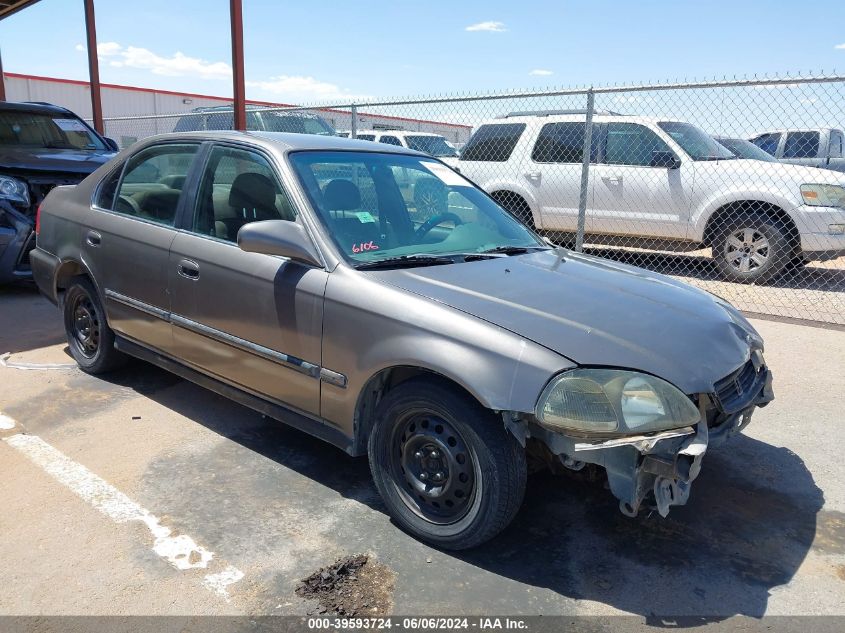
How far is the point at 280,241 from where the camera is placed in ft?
9.92

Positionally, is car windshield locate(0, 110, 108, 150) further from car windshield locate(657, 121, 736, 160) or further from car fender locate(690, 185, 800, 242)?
car fender locate(690, 185, 800, 242)

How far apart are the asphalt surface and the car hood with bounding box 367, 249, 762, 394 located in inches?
30.7

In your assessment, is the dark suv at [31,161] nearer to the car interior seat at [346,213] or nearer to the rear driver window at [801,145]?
the car interior seat at [346,213]

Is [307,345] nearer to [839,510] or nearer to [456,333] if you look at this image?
[456,333]

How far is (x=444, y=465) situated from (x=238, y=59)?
26.5 feet

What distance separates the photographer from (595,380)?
7.97 feet

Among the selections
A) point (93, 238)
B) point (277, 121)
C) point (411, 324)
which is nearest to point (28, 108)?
point (277, 121)

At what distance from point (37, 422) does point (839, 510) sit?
14.1ft

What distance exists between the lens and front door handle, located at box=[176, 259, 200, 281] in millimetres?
3580

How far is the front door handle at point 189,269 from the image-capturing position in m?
3.58

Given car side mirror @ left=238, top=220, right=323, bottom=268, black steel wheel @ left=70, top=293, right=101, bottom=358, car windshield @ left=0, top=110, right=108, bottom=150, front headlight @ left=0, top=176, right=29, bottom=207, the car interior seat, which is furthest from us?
car windshield @ left=0, top=110, right=108, bottom=150

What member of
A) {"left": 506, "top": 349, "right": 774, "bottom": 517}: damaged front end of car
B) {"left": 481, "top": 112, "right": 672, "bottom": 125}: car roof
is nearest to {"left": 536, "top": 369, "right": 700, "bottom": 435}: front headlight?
{"left": 506, "top": 349, "right": 774, "bottom": 517}: damaged front end of car

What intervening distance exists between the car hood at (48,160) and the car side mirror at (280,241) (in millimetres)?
5489

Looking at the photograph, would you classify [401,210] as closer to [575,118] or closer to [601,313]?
[601,313]
